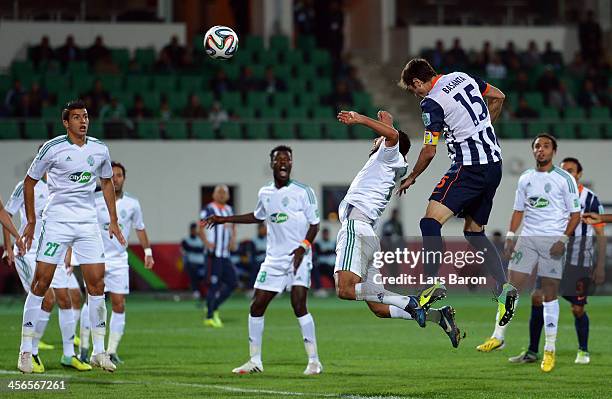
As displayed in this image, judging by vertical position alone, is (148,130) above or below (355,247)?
above

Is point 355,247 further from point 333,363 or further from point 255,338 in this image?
point 333,363

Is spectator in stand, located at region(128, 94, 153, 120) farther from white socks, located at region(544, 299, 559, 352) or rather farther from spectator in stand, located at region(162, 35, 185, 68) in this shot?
white socks, located at region(544, 299, 559, 352)

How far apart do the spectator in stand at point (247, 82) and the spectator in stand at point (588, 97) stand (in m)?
8.50

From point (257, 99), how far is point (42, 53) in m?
5.22

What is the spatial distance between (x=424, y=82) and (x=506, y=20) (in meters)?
26.1

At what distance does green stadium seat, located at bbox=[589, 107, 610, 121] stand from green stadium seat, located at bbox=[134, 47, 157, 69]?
11.2m

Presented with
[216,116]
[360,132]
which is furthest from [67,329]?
[360,132]

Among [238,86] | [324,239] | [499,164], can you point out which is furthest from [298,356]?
[238,86]

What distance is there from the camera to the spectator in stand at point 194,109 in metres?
28.1

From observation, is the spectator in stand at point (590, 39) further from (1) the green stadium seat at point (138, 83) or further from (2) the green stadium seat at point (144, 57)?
(1) the green stadium seat at point (138, 83)

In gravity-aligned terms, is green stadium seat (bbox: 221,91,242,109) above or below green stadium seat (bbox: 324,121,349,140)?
→ above

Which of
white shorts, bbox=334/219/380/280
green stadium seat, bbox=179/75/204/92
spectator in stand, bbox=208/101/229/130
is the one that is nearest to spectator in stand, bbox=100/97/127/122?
spectator in stand, bbox=208/101/229/130

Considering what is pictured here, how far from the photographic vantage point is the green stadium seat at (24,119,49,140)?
26.6 m

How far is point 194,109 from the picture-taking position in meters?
28.1
